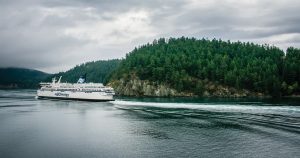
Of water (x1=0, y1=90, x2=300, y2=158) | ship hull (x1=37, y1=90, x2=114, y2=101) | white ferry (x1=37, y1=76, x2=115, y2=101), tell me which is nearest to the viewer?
water (x1=0, y1=90, x2=300, y2=158)

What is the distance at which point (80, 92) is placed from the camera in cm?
14625

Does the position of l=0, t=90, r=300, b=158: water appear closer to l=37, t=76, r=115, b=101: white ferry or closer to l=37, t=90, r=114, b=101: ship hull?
l=37, t=90, r=114, b=101: ship hull

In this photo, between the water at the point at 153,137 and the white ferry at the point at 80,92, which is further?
the white ferry at the point at 80,92

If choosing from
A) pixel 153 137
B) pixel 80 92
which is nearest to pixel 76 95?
pixel 80 92

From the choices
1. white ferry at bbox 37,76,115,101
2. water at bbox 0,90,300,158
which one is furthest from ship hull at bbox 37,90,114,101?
water at bbox 0,90,300,158

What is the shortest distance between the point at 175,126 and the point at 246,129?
14.3 metres

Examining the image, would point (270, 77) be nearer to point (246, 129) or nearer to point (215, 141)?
point (246, 129)

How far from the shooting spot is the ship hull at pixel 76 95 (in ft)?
462

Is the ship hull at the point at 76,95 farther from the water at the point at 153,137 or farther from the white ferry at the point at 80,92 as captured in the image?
the water at the point at 153,137

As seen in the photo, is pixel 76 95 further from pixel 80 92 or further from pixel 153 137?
pixel 153 137

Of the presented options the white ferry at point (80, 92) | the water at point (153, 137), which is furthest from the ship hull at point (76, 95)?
the water at point (153, 137)

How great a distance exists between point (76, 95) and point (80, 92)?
98.8 inches

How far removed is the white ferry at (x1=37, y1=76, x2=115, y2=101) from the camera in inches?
5551

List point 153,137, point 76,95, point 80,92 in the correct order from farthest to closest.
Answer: point 76,95 → point 80,92 → point 153,137
